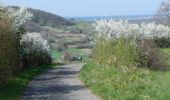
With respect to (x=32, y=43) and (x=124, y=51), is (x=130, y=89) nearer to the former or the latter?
(x=124, y=51)

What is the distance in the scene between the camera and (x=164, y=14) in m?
120

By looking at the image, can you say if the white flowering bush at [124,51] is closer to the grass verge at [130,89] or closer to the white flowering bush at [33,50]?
the grass verge at [130,89]

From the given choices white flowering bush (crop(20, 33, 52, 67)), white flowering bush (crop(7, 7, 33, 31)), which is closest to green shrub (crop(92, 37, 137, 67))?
white flowering bush (crop(7, 7, 33, 31))

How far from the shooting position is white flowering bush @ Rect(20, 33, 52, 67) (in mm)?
59494

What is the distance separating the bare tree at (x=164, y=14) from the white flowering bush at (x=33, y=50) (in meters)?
49.7

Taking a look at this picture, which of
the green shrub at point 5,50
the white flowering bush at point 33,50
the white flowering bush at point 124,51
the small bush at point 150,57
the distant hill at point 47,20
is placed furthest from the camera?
the distant hill at point 47,20

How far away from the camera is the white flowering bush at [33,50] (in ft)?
195

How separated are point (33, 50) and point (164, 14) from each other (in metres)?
61.3

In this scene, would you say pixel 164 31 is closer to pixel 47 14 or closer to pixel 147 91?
pixel 147 91

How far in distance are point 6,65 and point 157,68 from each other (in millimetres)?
15369

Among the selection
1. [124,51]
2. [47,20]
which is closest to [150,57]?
[124,51]

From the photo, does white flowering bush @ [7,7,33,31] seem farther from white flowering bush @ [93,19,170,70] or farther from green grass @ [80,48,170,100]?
green grass @ [80,48,170,100]

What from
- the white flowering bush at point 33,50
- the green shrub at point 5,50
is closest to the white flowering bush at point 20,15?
the green shrub at point 5,50

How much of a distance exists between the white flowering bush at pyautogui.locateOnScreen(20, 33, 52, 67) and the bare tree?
4966 centimetres
